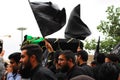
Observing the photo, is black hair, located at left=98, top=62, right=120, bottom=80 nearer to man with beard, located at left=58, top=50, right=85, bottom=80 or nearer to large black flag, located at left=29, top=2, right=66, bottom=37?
man with beard, located at left=58, top=50, right=85, bottom=80

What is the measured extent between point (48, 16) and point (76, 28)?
2.54 feet

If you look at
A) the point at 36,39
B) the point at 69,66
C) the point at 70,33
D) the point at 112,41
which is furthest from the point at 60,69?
the point at 112,41

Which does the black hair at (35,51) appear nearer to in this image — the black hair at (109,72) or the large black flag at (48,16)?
the black hair at (109,72)

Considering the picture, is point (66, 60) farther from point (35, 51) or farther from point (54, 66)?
point (54, 66)

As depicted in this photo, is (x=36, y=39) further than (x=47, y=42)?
Yes

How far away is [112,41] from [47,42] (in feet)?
100

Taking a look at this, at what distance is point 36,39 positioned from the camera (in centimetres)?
980

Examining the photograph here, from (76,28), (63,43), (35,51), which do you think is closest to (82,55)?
(63,43)

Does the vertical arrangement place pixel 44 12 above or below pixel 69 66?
above

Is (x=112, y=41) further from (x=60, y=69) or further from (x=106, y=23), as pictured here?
(x=60, y=69)

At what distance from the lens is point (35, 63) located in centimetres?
670

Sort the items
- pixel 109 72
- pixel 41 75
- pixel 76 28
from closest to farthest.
Answer: pixel 41 75, pixel 109 72, pixel 76 28

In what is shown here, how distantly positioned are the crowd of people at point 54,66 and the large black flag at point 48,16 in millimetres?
539

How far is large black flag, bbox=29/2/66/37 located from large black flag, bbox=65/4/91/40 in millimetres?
381
